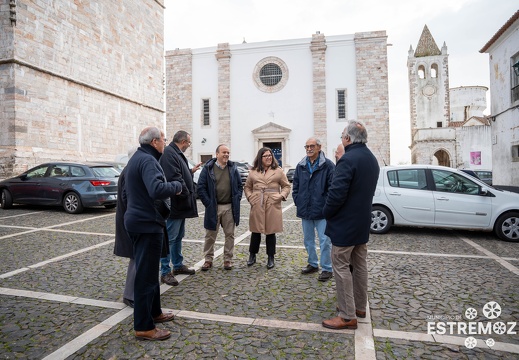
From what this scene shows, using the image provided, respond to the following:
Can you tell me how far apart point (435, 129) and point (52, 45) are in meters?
32.7

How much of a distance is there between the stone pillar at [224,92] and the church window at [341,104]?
8.67 meters

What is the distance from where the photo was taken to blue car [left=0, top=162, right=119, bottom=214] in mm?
9516

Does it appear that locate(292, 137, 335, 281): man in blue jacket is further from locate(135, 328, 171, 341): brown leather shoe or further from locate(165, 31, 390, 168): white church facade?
locate(165, 31, 390, 168): white church facade

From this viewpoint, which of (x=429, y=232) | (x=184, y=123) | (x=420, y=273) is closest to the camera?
(x=420, y=273)

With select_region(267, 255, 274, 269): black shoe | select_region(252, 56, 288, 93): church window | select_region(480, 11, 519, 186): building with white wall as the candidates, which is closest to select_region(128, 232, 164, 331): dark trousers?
select_region(267, 255, 274, 269): black shoe

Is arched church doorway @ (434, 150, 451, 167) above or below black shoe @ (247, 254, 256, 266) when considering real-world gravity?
above

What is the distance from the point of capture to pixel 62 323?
3037mm

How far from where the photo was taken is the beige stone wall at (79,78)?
13.8 meters

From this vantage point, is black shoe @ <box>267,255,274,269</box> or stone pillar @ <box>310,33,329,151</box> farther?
stone pillar @ <box>310,33,329,151</box>

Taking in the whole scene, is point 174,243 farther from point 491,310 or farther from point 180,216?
point 491,310

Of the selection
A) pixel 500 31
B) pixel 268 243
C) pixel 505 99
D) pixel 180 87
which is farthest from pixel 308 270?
pixel 180 87

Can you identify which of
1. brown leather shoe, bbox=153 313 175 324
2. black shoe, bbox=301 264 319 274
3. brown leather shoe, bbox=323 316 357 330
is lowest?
brown leather shoe, bbox=323 316 357 330

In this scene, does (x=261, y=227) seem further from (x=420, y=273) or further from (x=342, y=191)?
(x=420, y=273)

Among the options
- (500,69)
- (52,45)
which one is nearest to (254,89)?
(52,45)
